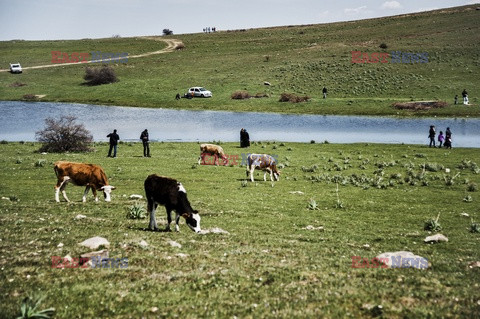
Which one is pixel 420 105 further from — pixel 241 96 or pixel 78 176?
pixel 78 176

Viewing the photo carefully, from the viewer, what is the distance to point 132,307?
892 centimetres

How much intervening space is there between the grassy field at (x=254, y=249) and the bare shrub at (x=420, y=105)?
1849 inches

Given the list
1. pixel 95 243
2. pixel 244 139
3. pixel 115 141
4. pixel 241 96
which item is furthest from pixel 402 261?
pixel 241 96

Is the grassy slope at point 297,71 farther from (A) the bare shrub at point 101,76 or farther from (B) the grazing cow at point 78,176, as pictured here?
(B) the grazing cow at point 78,176

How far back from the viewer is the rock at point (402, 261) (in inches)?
472

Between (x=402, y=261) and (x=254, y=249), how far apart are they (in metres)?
4.39

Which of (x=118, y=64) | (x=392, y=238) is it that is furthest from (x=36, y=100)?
(x=392, y=238)

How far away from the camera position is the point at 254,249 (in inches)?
546

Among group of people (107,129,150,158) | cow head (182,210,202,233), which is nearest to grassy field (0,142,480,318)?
cow head (182,210,202,233)

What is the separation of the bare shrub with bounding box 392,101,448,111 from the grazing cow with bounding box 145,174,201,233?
6772 cm

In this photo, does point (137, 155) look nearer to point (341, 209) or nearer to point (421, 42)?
point (341, 209)

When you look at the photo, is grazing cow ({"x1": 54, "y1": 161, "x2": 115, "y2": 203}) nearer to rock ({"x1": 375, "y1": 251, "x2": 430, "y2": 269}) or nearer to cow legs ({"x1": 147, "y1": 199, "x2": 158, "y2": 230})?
cow legs ({"x1": 147, "y1": 199, "x2": 158, "y2": 230})

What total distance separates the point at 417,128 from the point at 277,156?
30.6 meters

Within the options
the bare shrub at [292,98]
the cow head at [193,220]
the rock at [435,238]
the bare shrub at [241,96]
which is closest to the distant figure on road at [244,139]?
the cow head at [193,220]
